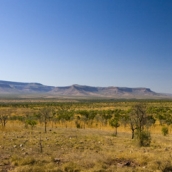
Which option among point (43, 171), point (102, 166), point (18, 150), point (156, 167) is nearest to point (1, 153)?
point (18, 150)

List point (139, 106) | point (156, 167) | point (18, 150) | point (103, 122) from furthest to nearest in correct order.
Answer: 1. point (103, 122)
2. point (139, 106)
3. point (18, 150)
4. point (156, 167)

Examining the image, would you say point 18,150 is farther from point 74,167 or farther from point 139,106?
point 139,106

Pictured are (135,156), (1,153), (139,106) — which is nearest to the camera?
(135,156)

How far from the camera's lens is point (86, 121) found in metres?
55.8

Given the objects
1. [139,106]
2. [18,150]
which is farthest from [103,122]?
[18,150]

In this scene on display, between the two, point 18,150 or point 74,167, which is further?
point 18,150

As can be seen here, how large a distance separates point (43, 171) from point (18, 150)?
20.9 ft

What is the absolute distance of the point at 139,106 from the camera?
29.8 metres

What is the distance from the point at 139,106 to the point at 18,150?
16.7 metres

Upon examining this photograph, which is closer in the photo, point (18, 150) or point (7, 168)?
point (7, 168)

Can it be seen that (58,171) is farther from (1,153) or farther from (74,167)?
(1,153)

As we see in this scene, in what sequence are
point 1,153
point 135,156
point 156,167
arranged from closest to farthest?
point 156,167 < point 135,156 < point 1,153

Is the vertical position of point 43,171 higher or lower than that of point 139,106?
lower

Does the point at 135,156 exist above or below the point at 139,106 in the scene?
below
